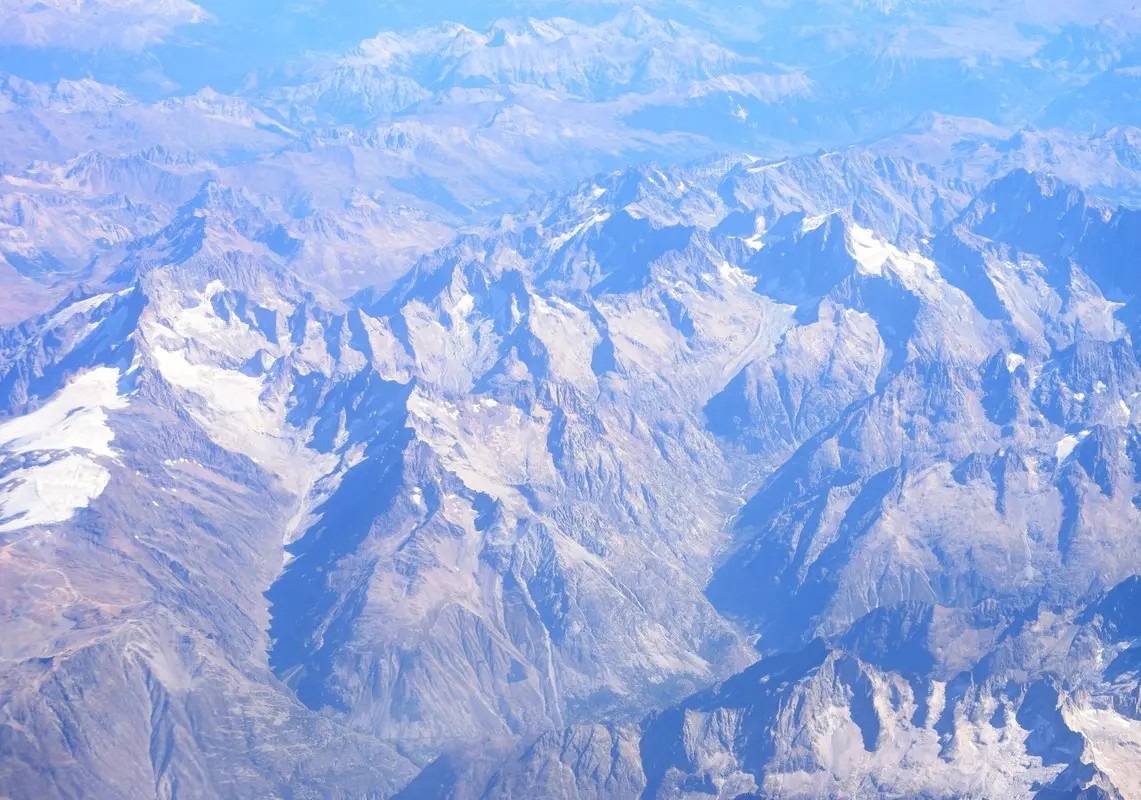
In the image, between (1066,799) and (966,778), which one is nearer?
(1066,799)

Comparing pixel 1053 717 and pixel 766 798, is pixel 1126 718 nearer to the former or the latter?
pixel 1053 717

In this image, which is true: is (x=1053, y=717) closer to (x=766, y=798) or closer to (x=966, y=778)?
(x=966, y=778)

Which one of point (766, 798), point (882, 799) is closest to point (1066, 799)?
point (882, 799)

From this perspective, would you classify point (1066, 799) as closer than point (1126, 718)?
Yes

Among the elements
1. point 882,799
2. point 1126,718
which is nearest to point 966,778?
point 882,799

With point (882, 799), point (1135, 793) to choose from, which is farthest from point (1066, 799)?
point (882, 799)

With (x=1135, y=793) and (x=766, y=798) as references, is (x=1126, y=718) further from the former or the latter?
(x=766, y=798)

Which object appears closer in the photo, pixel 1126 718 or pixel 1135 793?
pixel 1135 793
